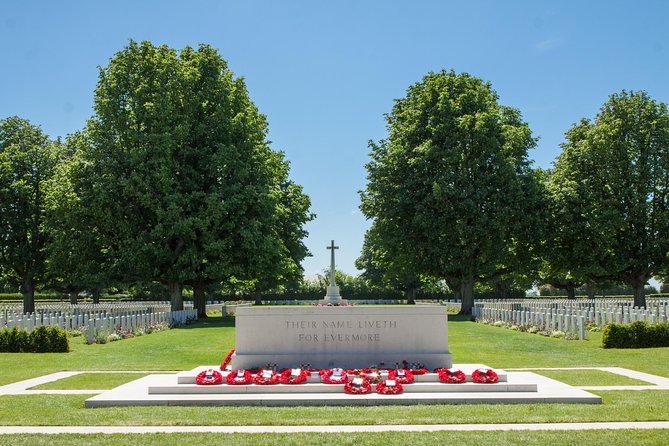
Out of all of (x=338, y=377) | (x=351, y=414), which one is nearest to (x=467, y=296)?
(x=338, y=377)

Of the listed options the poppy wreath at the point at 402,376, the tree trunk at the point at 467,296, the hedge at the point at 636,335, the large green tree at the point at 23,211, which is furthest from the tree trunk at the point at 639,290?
the large green tree at the point at 23,211

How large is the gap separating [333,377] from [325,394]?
77cm

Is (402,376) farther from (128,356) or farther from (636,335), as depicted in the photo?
(636,335)

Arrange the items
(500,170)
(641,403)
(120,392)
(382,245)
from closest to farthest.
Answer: (641,403), (120,392), (500,170), (382,245)

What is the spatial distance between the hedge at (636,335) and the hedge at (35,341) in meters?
17.8

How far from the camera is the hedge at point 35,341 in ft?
67.9

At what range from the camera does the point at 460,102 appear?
38406 millimetres

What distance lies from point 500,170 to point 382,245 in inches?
345

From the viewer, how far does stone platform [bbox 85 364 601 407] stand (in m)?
10.9

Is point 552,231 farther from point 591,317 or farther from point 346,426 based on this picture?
point 346,426

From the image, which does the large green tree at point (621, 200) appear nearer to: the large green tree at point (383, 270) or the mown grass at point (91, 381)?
the large green tree at point (383, 270)

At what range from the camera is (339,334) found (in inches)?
541

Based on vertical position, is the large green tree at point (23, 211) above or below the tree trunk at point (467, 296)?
above

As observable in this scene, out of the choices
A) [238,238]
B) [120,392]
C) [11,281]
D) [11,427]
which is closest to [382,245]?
[238,238]
